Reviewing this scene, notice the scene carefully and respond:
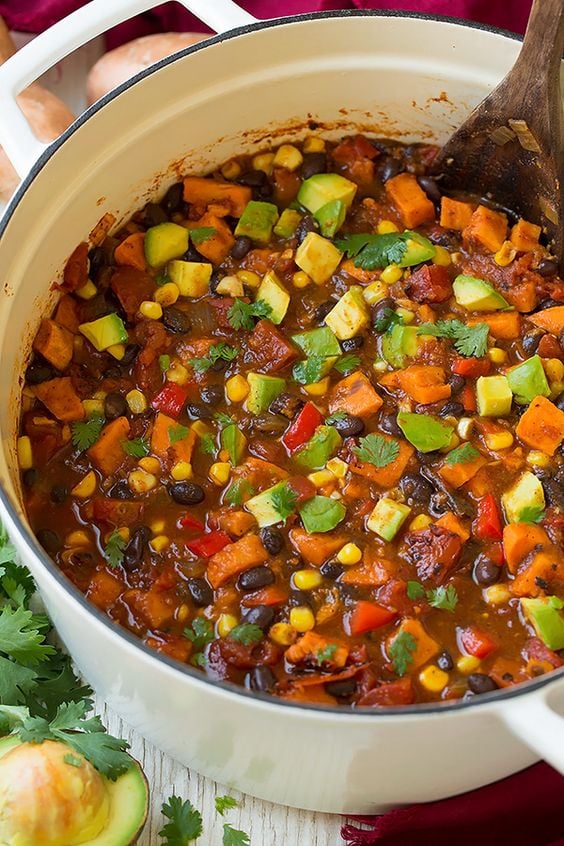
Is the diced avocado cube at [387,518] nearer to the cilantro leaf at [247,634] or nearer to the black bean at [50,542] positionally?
the cilantro leaf at [247,634]

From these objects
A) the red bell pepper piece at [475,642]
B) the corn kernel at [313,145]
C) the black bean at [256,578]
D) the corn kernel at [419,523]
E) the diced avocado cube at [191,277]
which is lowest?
the red bell pepper piece at [475,642]

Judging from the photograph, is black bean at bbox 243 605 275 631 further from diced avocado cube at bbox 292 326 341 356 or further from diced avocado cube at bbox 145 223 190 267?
diced avocado cube at bbox 145 223 190 267

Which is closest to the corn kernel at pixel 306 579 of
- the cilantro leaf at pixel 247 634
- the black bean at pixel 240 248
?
the cilantro leaf at pixel 247 634

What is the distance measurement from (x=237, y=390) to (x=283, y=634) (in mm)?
987

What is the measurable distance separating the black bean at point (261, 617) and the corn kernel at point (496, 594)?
74 centimetres

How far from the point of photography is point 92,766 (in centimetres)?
392

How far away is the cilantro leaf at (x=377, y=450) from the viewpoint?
4285 mm

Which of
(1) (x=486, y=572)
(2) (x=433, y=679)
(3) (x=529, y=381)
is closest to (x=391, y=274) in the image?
Answer: (3) (x=529, y=381)

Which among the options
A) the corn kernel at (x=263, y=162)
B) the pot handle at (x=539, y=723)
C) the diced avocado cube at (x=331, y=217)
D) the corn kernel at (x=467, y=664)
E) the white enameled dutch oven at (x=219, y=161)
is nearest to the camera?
the pot handle at (x=539, y=723)

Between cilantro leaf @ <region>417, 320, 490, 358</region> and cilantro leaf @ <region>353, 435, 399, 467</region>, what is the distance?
50cm

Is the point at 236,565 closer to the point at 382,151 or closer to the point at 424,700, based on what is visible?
the point at 424,700

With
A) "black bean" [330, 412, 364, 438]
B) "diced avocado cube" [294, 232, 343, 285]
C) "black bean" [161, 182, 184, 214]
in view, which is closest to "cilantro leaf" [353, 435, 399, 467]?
"black bean" [330, 412, 364, 438]

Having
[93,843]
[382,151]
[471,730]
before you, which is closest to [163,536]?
[93,843]

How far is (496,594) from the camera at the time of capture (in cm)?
406
